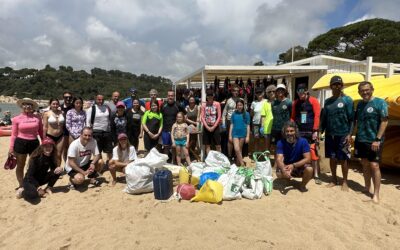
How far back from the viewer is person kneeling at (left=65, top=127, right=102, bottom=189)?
5070 mm

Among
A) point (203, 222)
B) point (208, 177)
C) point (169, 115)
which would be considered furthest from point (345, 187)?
point (169, 115)

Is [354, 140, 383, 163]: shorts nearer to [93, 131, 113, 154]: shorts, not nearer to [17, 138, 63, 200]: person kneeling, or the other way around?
[93, 131, 113, 154]: shorts

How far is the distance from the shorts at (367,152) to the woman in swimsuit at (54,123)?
507 centimetres

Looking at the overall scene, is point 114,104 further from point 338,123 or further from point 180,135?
point 338,123

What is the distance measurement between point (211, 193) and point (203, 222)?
25.6 inches

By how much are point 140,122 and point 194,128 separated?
1.20 metres

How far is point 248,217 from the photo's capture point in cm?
390

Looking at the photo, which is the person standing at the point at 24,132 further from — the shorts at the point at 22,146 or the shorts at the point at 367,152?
the shorts at the point at 367,152

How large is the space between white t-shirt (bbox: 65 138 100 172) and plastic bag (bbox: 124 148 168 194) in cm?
82

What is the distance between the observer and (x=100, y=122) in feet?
19.1

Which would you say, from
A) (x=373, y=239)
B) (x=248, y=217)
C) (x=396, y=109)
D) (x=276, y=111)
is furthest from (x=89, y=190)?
(x=396, y=109)

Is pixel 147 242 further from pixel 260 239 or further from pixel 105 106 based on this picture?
pixel 105 106

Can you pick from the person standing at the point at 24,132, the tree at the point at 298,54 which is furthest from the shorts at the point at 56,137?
the tree at the point at 298,54

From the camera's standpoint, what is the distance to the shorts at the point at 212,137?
6.19m
